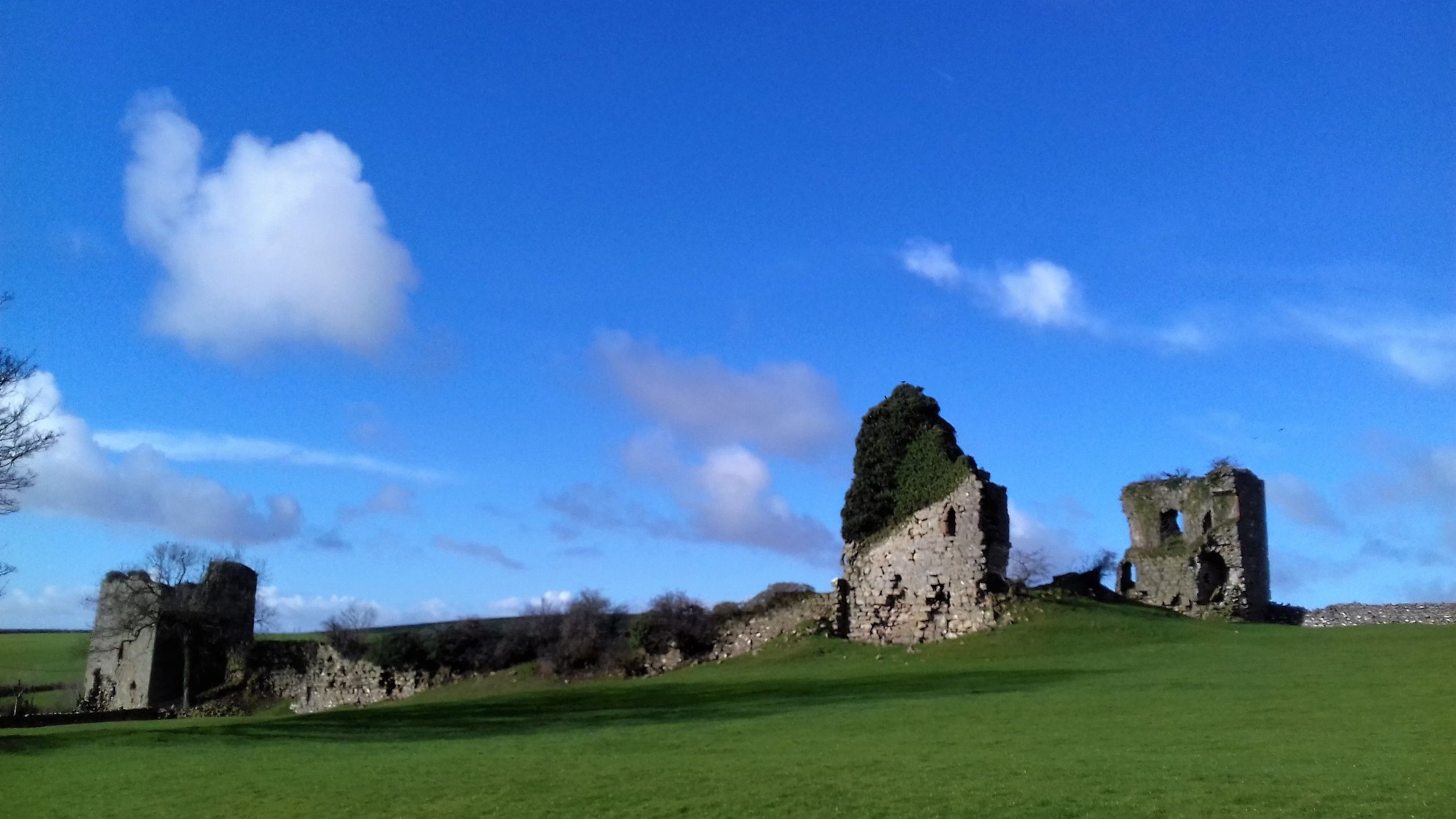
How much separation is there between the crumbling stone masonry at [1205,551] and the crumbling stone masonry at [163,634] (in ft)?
118

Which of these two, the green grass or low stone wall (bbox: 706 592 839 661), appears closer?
low stone wall (bbox: 706 592 839 661)

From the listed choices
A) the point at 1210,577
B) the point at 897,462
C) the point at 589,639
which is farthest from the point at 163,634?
the point at 1210,577

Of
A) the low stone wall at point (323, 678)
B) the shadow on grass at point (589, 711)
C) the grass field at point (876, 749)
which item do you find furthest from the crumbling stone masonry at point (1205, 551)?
the low stone wall at point (323, 678)

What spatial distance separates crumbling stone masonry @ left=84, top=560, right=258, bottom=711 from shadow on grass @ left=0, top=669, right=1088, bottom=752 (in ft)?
73.6

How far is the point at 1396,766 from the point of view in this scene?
437 inches

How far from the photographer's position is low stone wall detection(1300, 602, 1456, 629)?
36188mm

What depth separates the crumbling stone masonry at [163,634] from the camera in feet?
147

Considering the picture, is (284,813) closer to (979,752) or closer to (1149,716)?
(979,752)

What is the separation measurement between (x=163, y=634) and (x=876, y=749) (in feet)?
132

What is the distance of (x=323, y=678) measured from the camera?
4294 centimetres

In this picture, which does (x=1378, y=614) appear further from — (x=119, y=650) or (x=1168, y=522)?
(x=119, y=650)

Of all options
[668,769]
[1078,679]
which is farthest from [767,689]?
[668,769]

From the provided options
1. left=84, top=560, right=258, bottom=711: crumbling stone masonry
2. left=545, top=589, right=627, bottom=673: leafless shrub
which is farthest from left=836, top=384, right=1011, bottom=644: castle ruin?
left=84, top=560, right=258, bottom=711: crumbling stone masonry

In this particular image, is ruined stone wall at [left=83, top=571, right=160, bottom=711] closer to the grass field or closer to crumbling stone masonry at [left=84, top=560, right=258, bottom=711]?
crumbling stone masonry at [left=84, top=560, right=258, bottom=711]
